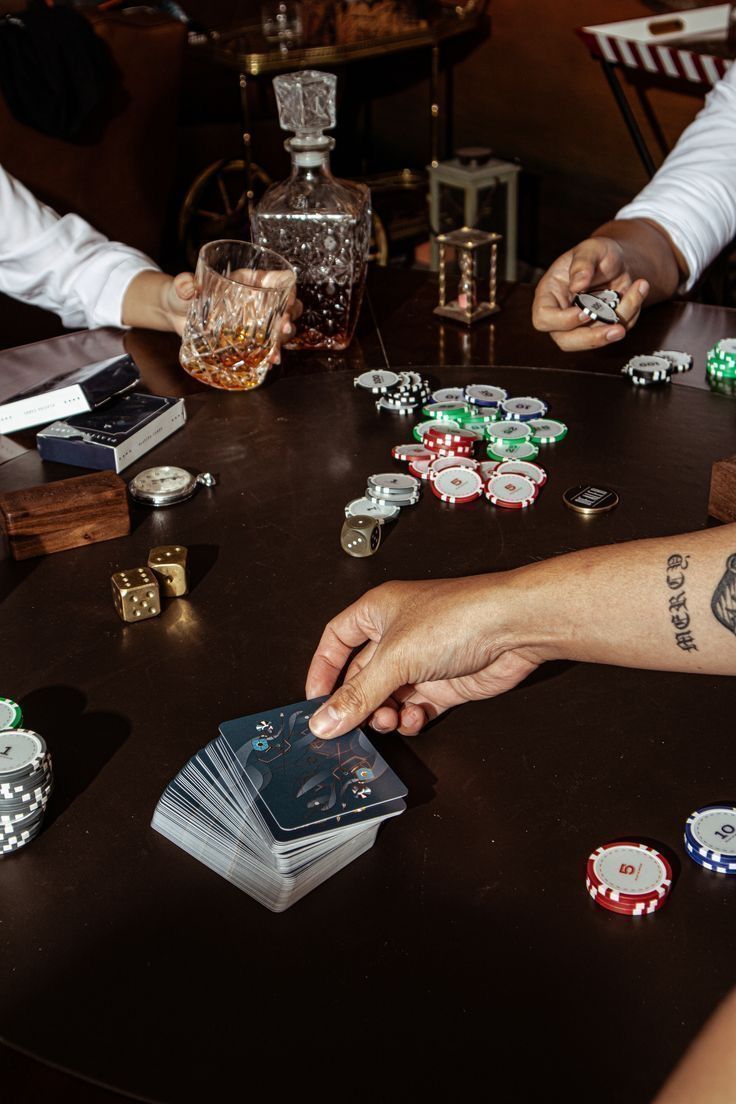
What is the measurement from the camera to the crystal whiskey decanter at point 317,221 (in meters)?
1.91

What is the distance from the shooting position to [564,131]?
5.28 meters

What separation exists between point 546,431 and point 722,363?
329 mm

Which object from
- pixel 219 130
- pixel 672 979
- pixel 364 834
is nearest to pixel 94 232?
pixel 364 834

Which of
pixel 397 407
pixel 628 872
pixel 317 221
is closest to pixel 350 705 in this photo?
pixel 628 872

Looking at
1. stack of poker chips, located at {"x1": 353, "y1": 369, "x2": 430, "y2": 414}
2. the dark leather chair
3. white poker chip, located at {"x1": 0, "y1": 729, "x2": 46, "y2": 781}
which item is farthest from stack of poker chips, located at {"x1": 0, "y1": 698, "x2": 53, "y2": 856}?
the dark leather chair

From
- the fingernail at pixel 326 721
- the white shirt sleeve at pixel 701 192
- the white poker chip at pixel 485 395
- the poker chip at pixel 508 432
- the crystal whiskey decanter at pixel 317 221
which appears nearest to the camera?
the fingernail at pixel 326 721

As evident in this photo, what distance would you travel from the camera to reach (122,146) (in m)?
3.89

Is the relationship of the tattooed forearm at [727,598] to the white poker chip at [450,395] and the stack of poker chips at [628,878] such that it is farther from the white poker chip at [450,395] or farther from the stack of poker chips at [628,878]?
the white poker chip at [450,395]

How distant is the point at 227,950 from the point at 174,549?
54 centimetres

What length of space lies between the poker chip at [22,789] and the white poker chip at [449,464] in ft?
2.29

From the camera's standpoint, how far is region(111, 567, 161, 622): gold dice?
Result: 1.23m

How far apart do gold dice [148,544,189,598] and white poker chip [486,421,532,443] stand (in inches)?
20.1

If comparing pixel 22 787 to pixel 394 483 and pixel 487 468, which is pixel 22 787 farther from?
pixel 487 468

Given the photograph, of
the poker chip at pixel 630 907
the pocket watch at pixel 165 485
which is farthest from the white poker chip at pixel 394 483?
the poker chip at pixel 630 907
